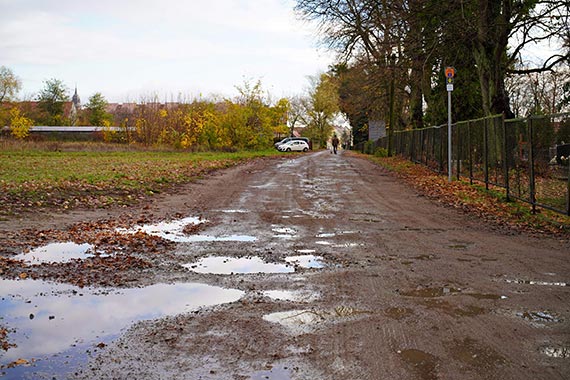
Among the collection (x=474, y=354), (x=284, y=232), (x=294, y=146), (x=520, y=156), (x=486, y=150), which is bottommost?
(x=474, y=354)

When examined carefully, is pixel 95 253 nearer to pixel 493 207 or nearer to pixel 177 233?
pixel 177 233

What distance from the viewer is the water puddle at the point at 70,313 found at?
4.30m

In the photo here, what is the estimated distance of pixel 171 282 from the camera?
21.5 feet

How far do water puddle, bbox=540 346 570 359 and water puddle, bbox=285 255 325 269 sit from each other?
3.22m

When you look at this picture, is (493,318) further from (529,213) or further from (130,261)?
(529,213)

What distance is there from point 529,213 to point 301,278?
6.88 meters

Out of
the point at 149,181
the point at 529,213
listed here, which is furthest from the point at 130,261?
the point at 149,181

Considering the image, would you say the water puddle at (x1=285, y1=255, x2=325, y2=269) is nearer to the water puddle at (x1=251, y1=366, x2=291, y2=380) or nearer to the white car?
the water puddle at (x1=251, y1=366, x2=291, y2=380)

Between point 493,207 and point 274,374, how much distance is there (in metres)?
10.1

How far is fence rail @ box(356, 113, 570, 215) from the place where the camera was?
10516 millimetres

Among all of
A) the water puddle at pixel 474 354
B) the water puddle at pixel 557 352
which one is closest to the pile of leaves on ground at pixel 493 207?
the water puddle at pixel 557 352

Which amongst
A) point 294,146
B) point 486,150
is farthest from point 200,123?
point 486,150

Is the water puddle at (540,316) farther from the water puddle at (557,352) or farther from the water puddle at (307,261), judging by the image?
the water puddle at (307,261)

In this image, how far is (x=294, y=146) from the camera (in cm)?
6538
